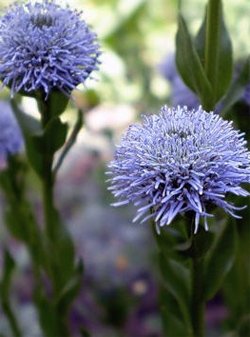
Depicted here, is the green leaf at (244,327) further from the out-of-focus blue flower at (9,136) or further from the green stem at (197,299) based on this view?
the out-of-focus blue flower at (9,136)

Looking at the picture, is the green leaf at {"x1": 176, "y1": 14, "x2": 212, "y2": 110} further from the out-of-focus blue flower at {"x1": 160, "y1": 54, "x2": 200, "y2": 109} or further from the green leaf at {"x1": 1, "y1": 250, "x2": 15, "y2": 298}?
the green leaf at {"x1": 1, "y1": 250, "x2": 15, "y2": 298}

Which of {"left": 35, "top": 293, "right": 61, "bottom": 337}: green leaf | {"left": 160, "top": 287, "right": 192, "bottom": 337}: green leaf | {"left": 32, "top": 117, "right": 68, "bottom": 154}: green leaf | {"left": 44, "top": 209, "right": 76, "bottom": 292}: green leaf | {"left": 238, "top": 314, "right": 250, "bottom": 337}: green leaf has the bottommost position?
{"left": 238, "top": 314, "right": 250, "bottom": 337}: green leaf

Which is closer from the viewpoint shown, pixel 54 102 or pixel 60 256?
pixel 54 102

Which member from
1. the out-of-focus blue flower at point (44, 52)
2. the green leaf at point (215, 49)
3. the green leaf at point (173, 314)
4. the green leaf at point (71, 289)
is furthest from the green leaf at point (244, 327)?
the out-of-focus blue flower at point (44, 52)

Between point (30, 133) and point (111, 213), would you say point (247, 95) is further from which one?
point (111, 213)

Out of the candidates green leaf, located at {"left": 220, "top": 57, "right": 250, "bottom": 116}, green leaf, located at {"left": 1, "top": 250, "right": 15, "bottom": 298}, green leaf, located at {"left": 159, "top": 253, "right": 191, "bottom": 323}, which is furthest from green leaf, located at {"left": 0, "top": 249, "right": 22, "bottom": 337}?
green leaf, located at {"left": 220, "top": 57, "right": 250, "bottom": 116}

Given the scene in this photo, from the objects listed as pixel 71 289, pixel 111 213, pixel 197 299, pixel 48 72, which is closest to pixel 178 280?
pixel 197 299
